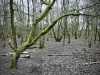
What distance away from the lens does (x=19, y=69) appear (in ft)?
28.2

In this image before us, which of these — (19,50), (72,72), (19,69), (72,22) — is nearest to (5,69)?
(19,69)

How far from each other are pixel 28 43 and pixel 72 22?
35607 millimetres

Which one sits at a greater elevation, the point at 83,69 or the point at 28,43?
the point at 28,43

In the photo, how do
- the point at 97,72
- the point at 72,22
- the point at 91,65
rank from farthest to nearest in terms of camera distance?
the point at 72,22, the point at 91,65, the point at 97,72

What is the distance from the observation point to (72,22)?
42.5m

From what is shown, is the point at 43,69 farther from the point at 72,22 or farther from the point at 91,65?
the point at 72,22

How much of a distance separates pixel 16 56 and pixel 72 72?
364cm

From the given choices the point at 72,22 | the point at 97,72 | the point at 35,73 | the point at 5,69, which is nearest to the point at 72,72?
the point at 97,72

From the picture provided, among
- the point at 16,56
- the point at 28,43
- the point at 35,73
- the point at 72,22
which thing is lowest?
the point at 35,73

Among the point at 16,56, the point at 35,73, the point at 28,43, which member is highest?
the point at 28,43

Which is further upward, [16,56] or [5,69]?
[16,56]

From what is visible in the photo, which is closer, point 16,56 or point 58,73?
point 58,73

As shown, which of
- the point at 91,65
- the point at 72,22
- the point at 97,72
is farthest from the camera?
the point at 72,22

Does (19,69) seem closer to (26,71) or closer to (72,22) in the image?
(26,71)
